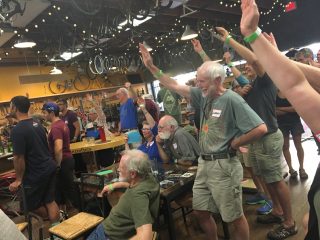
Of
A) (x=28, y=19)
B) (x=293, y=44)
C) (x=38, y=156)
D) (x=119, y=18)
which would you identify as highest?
(x=28, y=19)

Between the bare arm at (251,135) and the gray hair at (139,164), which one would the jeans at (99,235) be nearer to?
the gray hair at (139,164)

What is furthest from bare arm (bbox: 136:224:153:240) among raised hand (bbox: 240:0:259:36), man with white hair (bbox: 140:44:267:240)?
raised hand (bbox: 240:0:259:36)

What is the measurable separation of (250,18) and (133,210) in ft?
5.26

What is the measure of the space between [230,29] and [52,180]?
27.2 ft

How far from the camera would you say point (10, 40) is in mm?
8125

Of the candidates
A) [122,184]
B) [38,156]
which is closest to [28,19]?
[38,156]

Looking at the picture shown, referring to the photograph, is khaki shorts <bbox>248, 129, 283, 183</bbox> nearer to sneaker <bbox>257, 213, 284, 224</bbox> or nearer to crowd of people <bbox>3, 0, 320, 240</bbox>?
crowd of people <bbox>3, 0, 320, 240</bbox>

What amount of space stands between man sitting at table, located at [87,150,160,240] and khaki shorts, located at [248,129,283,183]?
1.23 metres

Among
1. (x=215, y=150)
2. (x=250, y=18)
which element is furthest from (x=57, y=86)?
(x=250, y=18)

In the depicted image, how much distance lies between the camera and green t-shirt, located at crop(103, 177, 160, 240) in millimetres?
2154

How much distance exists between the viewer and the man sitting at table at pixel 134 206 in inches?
83.7

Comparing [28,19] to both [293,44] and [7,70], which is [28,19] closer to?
[7,70]

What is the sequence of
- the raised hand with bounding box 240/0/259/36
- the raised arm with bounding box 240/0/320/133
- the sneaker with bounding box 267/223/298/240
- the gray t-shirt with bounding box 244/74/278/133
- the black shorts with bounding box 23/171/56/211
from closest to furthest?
1. the raised arm with bounding box 240/0/320/133
2. the raised hand with bounding box 240/0/259/36
3. the sneaker with bounding box 267/223/298/240
4. the gray t-shirt with bounding box 244/74/278/133
5. the black shorts with bounding box 23/171/56/211

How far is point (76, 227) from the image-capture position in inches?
106
